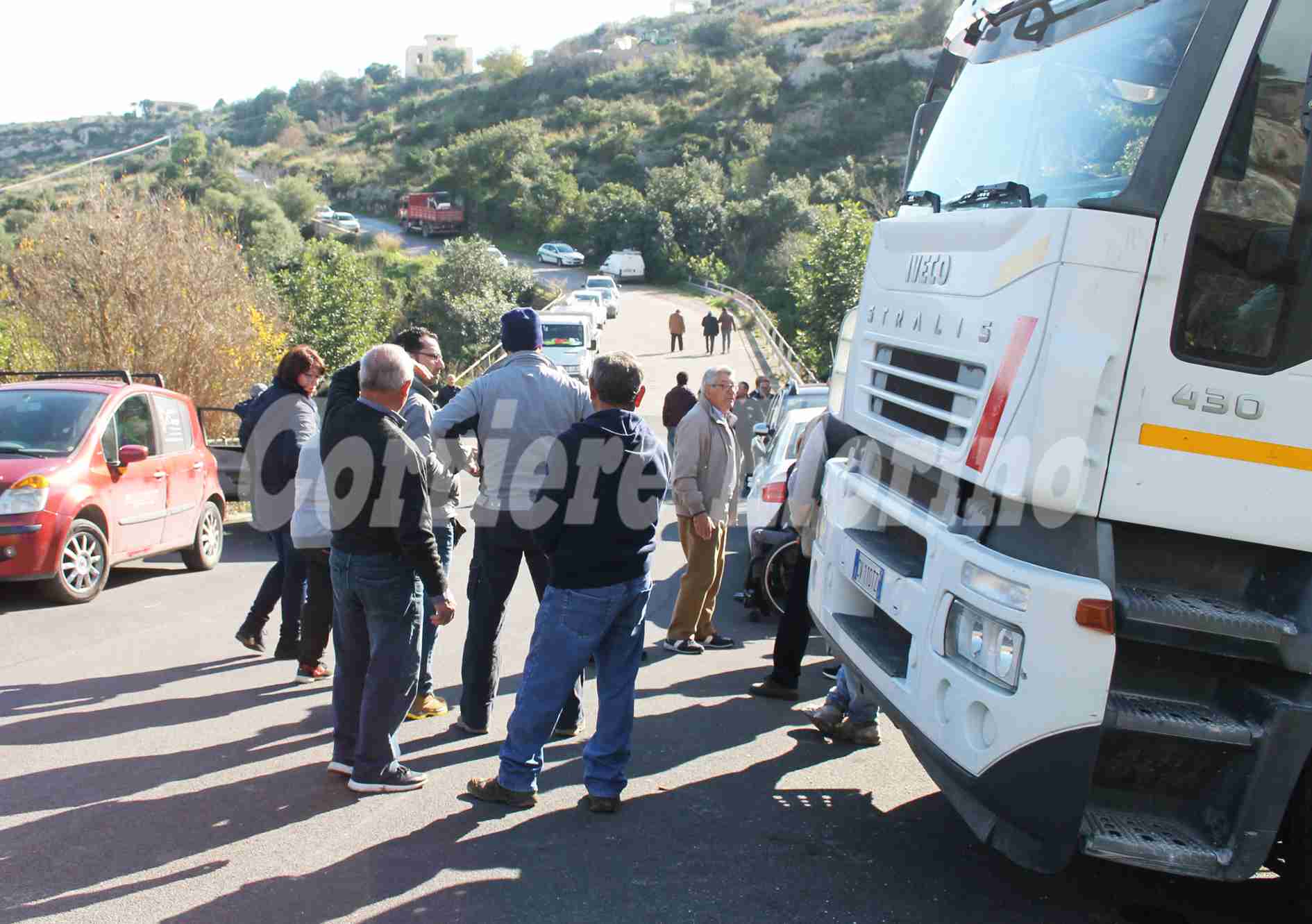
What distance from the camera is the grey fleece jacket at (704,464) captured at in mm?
7535

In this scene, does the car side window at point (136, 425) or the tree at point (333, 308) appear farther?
the tree at point (333, 308)

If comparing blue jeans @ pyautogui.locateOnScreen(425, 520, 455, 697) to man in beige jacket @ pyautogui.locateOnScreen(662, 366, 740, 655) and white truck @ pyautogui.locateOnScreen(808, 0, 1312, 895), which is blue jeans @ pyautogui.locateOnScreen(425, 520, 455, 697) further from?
white truck @ pyautogui.locateOnScreen(808, 0, 1312, 895)

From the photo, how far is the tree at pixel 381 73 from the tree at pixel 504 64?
44114 mm

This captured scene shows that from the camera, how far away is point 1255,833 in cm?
347

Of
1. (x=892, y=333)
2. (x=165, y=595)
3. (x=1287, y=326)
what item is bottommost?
(x=165, y=595)

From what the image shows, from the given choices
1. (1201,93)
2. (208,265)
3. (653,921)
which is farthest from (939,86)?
(208,265)

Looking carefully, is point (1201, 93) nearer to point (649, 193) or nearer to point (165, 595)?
point (165, 595)

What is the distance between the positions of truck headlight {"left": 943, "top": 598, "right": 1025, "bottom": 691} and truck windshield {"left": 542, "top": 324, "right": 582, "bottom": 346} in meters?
26.7

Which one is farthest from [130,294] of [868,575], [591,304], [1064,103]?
[591,304]

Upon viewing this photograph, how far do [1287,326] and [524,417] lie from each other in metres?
3.32

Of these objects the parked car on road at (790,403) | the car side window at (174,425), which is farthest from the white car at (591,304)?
the car side window at (174,425)

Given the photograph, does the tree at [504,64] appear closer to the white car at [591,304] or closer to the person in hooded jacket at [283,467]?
the white car at [591,304]

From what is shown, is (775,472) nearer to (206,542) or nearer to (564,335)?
(206,542)

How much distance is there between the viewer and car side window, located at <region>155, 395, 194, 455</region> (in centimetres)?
997
